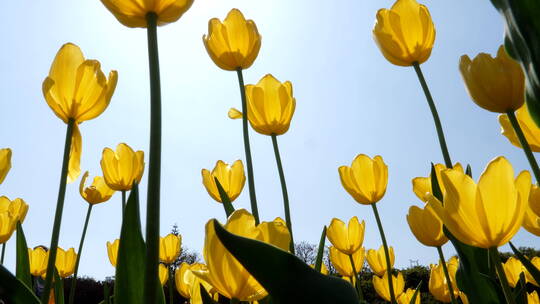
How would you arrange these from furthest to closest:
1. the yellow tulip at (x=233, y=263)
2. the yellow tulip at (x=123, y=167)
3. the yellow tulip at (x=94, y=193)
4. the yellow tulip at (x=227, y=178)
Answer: the yellow tulip at (x=94, y=193) → the yellow tulip at (x=227, y=178) → the yellow tulip at (x=123, y=167) → the yellow tulip at (x=233, y=263)

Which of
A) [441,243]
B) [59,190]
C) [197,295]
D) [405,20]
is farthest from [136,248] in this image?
[441,243]

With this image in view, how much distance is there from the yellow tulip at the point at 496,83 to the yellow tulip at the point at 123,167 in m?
1.79

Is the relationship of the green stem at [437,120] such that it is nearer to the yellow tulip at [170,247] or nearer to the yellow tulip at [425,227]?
the yellow tulip at [425,227]

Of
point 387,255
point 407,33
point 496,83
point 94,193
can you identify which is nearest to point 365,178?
point 387,255

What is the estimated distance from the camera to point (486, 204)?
1.13 metres

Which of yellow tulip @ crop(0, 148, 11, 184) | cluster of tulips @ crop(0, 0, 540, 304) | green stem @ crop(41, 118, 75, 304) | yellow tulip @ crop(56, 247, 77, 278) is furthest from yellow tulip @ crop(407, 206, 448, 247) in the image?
yellow tulip @ crop(56, 247, 77, 278)

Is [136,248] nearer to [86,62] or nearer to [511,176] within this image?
[86,62]

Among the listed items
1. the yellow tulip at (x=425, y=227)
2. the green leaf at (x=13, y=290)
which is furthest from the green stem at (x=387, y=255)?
the green leaf at (x=13, y=290)

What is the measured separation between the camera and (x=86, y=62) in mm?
1526

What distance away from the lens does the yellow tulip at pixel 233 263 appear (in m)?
0.99

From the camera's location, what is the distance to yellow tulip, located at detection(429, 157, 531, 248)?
3.64 feet

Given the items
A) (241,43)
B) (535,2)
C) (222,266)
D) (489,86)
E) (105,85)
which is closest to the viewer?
(535,2)

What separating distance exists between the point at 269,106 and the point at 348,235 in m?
1.76

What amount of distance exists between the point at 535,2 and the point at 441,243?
6.32 ft
